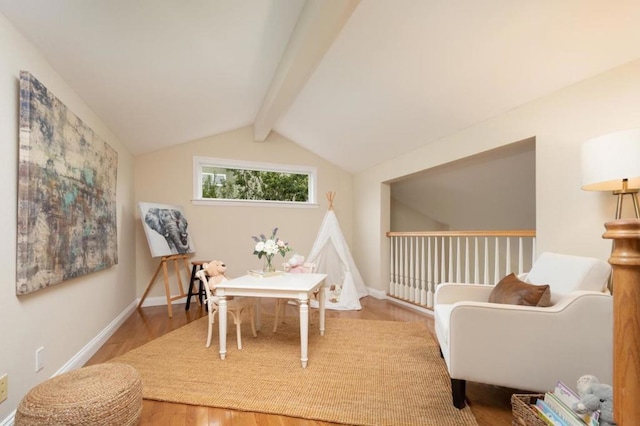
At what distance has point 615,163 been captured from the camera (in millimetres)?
1588

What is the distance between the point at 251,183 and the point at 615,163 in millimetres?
4179

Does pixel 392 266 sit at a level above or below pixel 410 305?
above

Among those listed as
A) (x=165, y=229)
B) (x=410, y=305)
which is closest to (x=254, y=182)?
(x=165, y=229)

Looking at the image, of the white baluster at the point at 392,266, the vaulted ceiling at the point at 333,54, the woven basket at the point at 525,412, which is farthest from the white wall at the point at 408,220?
the woven basket at the point at 525,412

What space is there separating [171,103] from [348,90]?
1.80 meters

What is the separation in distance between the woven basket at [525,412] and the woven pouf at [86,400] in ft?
6.05

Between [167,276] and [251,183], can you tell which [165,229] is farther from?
[251,183]

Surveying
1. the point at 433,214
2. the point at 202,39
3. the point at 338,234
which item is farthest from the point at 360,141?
the point at 202,39

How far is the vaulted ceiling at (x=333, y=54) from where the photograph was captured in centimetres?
177

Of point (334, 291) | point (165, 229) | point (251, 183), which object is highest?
point (251, 183)

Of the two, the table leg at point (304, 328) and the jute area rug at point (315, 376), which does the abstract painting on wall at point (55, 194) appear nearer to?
the jute area rug at point (315, 376)

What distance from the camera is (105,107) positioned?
2.67m

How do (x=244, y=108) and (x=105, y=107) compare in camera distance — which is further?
(x=244, y=108)

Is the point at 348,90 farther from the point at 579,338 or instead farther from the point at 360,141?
the point at 579,338
